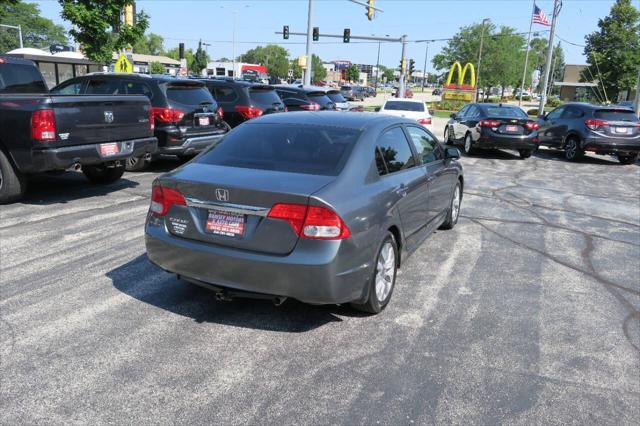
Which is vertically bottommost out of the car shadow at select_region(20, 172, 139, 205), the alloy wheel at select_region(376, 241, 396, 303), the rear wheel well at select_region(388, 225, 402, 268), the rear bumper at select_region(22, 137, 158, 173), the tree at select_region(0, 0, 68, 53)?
the car shadow at select_region(20, 172, 139, 205)

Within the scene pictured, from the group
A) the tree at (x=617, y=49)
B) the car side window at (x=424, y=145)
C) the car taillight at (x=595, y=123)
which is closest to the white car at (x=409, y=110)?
the car taillight at (x=595, y=123)

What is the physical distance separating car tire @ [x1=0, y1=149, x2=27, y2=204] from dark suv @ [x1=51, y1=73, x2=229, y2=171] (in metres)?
2.51

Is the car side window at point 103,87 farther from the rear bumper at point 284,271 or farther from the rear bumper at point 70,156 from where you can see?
the rear bumper at point 284,271

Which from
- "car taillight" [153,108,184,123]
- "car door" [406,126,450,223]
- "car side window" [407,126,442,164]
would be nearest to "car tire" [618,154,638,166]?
"car door" [406,126,450,223]

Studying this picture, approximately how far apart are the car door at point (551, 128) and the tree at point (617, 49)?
39592mm

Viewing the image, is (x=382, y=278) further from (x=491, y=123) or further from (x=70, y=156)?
(x=491, y=123)

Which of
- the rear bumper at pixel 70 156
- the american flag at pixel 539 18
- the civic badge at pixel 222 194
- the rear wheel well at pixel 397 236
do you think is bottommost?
the rear wheel well at pixel 397 236

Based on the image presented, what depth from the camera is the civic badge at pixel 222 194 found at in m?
3.78

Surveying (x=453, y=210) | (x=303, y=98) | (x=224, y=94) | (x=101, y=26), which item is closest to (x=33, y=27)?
(x=101, y=26)

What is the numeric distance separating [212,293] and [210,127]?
→ 20.9 feet

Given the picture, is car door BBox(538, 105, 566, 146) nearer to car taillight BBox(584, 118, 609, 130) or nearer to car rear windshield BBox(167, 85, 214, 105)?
car taillight BBox(584, 118, 609, 130)

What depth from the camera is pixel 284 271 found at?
3.63m

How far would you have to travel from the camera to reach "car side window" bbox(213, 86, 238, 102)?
1285 centimetres

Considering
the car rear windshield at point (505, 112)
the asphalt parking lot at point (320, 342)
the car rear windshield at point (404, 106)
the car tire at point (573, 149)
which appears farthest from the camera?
the car rear windshield at point (404, 106)
